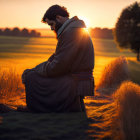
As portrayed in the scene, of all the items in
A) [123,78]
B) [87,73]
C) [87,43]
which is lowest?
[123,78]

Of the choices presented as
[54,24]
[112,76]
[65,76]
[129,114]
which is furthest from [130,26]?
[129,114]

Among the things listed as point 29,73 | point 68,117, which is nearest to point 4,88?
point 29,73

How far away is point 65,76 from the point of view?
4070 mm

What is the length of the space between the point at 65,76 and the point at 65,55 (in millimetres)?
364

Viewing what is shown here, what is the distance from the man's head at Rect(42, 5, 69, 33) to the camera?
409cm

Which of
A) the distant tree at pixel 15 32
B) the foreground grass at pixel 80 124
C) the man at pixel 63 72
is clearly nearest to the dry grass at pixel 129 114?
the foreground grass at pixel 80 124

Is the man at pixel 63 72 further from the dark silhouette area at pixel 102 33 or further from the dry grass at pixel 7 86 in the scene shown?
the dark silhouette area at pixel 102 33

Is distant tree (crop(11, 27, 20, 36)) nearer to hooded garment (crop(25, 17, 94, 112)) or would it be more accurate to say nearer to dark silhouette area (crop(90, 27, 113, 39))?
dark silhouette area (crop(90, 27, 113, 39))

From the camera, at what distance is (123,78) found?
31.2ft

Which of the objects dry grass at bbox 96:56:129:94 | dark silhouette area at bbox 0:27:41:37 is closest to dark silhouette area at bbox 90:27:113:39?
dark silhouette area at bbox 0:27:41:37

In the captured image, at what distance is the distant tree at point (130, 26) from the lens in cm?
2623

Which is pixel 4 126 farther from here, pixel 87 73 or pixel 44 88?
pixel 87 73

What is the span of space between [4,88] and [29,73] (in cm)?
169

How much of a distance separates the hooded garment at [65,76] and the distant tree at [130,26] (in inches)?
912
